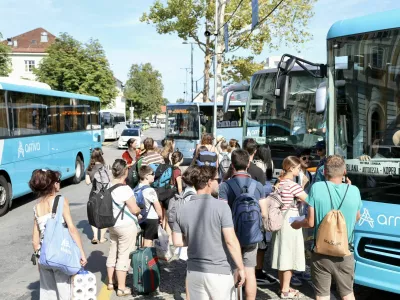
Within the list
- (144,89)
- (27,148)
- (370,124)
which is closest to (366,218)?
(370,124)

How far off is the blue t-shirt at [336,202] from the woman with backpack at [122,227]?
7.03ft

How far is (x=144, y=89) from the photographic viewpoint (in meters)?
105

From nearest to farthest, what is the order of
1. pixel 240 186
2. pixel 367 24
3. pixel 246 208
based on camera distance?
pixel 246 208, pixel 240 186, pixel 367 24

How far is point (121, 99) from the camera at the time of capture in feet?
373

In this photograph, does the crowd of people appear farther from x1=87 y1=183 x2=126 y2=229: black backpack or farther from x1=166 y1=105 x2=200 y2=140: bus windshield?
x1=166 y1=105 x2=200 y2=140: bus windshield

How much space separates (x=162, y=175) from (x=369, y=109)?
2.96m

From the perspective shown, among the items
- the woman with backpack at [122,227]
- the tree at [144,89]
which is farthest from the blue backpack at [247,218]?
the tree at [144,89]

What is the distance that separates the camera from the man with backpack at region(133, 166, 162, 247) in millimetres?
5770

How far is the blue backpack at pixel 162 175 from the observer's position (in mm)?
6730

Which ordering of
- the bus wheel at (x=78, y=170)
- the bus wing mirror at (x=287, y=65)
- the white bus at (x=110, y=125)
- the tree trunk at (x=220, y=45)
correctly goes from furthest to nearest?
the white bus at (x=110, y=125)
the tree trunk at (x=220, y=45)
the bus wheel at (x=78, y=170)
the bus wing mirror at (x=287, y=65)

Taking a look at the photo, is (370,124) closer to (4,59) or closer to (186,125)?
(186,125)

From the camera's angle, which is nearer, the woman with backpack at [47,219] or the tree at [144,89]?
the woman with backpack at [47,219]

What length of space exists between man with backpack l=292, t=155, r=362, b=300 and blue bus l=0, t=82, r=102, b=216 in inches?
346

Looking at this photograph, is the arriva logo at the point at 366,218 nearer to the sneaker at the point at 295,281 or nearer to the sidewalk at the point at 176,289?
the sidewalk at the point at 176,289
